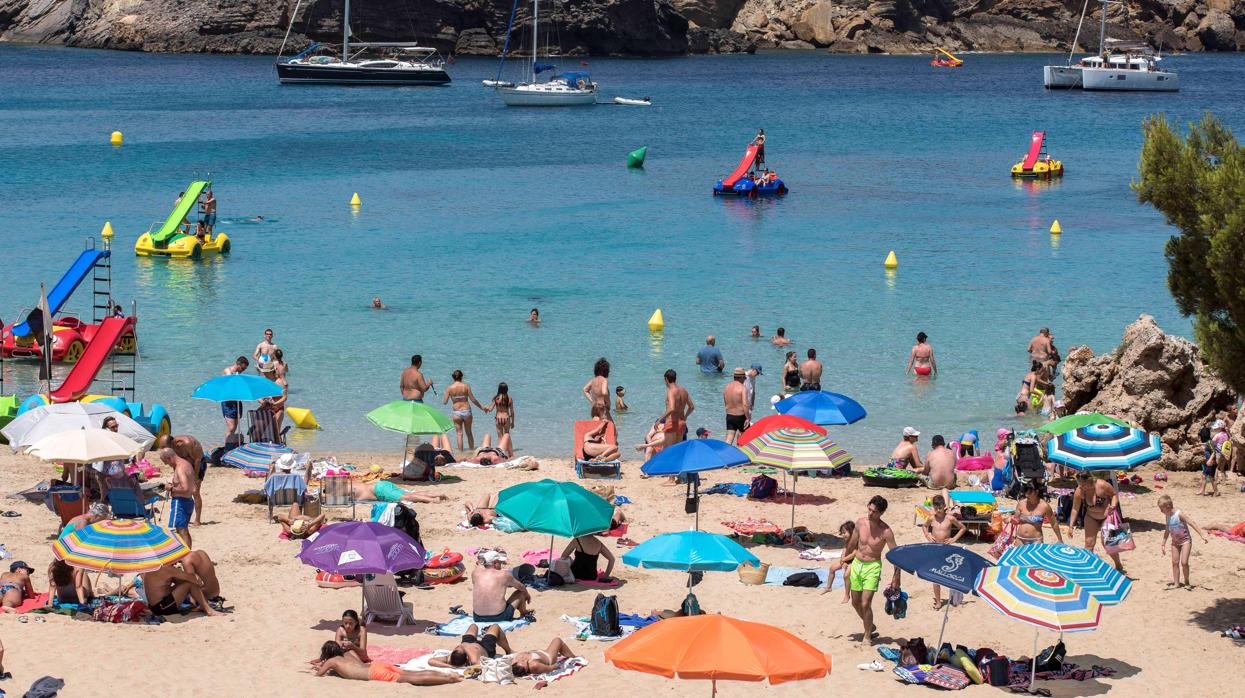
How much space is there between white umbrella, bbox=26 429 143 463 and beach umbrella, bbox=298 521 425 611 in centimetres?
292

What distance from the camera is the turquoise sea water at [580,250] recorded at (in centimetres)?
2462

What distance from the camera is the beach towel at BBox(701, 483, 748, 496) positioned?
17.6 metres

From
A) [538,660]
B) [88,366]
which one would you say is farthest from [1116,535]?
[88,366]

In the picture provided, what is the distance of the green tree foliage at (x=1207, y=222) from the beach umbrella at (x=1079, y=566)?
7.10ft

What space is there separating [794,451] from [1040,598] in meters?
4.70


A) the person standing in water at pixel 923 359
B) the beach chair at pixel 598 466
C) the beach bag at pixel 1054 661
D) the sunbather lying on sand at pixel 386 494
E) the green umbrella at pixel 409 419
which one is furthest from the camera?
the person standing in water at pixel 923 359

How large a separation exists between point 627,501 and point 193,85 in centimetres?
8532

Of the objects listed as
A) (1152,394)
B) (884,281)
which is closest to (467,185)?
(884,281)

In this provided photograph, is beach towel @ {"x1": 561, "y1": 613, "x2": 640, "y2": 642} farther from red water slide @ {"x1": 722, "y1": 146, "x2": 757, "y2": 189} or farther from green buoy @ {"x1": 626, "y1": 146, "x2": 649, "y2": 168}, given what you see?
green buoy @ {"x1": 626, "y1": 146, "x2": 649, "y2": 168}

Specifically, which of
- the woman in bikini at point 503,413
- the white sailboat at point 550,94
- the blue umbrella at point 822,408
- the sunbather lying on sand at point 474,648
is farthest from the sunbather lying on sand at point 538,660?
the white sailboat at point 550,94

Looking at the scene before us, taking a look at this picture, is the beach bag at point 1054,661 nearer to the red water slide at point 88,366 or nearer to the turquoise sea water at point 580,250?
the turquoise sea water at point 580,250

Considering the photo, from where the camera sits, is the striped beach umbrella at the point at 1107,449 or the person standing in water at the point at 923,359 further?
the person standing in water at the point at 923,359

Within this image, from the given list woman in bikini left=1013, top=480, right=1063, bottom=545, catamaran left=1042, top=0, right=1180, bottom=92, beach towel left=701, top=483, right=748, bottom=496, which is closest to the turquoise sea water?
beach towel left=701, top=483, right=748, bottom=496

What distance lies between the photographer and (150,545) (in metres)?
12.5
